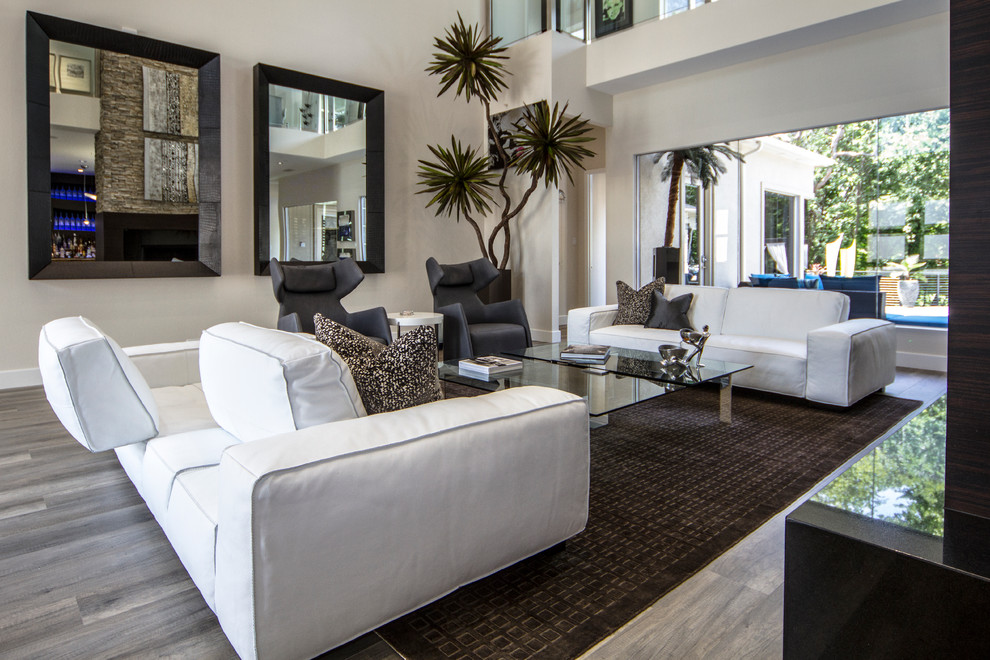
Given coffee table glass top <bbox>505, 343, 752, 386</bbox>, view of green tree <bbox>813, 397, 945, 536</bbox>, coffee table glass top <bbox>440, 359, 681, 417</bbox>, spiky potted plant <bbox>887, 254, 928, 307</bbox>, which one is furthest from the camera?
spiky potted plant <bbox>887, 254, 928, 307</bbox>

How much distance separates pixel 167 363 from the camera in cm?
298

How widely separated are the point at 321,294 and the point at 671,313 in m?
2.72

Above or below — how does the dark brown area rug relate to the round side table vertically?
below

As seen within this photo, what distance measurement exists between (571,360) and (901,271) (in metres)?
3.42

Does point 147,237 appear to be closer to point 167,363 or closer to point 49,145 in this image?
point 49,145

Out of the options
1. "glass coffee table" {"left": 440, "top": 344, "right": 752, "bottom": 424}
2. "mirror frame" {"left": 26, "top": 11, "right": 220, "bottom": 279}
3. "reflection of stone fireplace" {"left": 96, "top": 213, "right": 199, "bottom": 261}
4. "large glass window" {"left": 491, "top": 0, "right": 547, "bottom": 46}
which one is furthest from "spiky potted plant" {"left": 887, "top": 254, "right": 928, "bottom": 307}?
"reflection of stone fireplace" {"left": 96, "top": 213, "right": 199, "bottom": 261}

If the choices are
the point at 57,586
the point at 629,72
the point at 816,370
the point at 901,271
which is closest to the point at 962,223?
the point at 57,586

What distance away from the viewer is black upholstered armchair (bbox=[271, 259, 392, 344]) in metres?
4.38

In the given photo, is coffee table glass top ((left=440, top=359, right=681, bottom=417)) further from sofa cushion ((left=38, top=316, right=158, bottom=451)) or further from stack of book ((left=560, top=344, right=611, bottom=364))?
sofa cushion ((left=38, top=316, right=158, bottom=451))

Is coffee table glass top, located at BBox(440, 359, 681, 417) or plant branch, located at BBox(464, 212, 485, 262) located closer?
coffee table glass top, located at BBox(440, 359, 681, 417)

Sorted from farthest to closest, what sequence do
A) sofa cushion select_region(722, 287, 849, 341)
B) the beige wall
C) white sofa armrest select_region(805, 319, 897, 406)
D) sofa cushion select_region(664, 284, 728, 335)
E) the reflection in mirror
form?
1. the reflection in mirror
2. sofa cushion select_region(664, 284, 728, 335)
3. the beige wall
4. sofa cushion select_region(722, 287, 849, 341)
5. white sofa armrest select_region(805, 319, 897, 406)

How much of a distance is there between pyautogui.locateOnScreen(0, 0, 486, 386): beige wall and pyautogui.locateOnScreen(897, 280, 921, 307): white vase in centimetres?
→ 419

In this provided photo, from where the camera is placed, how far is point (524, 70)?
6.55 m

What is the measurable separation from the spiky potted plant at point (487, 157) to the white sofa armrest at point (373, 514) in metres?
4.51
